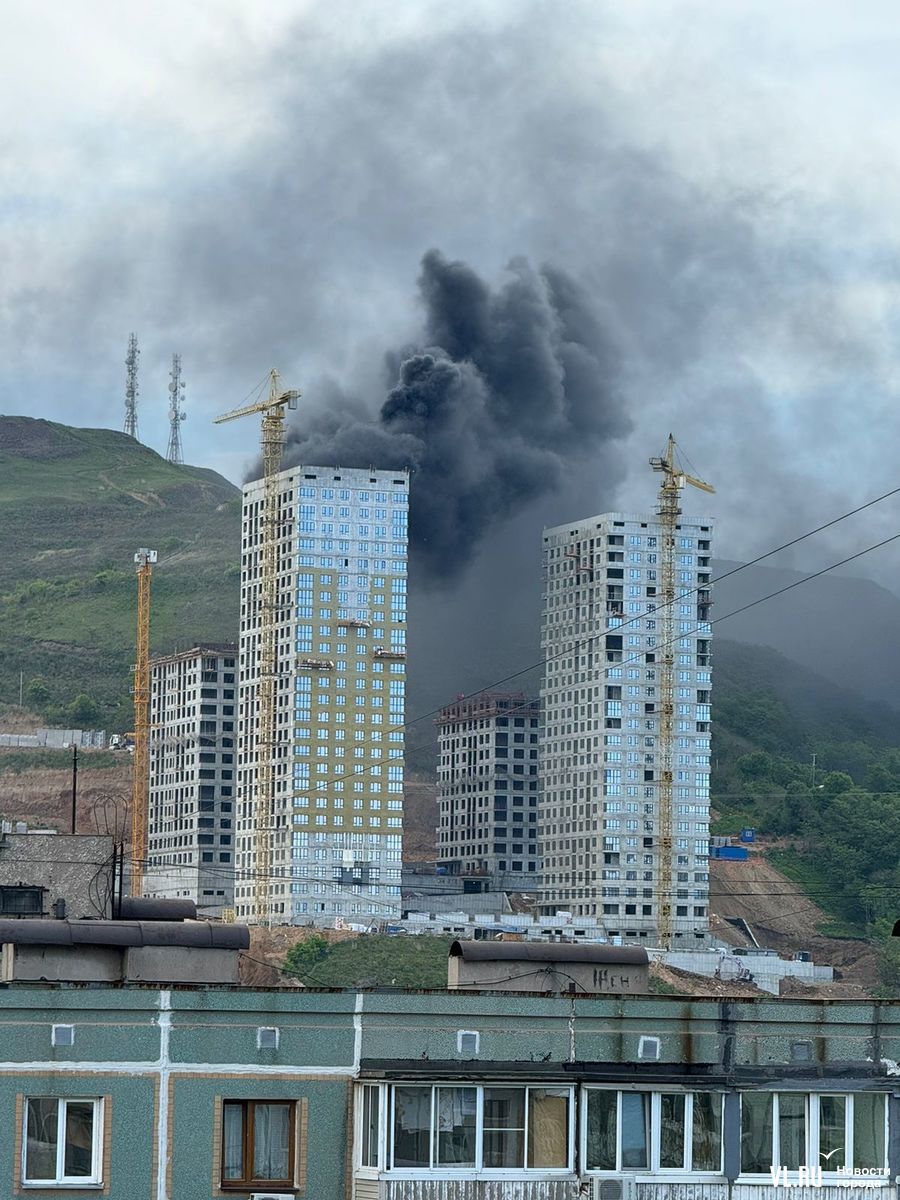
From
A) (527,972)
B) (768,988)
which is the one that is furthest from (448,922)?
(527,972)

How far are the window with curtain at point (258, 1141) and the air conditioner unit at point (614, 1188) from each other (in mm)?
3488

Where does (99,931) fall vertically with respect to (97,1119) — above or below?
above

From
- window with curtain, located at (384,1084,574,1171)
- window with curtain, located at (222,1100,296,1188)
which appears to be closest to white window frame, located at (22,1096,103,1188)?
window with curtain, located at (222,1100,296,1188)

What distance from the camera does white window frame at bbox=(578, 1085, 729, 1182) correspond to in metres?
27.6

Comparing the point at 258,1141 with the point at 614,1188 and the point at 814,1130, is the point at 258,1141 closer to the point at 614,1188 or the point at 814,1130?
the point at 614,1188

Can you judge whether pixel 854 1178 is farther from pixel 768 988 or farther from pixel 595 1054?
pixel 768 988

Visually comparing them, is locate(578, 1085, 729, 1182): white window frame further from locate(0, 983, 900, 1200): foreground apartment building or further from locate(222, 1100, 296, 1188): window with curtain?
locate(222, 1100, 296, 1188): window with curtain

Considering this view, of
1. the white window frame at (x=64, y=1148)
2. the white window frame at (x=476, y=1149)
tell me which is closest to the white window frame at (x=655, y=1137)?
the white window frame at (x=476, y=1149)

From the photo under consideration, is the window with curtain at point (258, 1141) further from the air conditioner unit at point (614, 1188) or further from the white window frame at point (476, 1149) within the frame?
the air conditioner unit at point (614, 1188)

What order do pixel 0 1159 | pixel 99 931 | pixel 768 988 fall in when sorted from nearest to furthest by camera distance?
pixel 0 1159 → pixel 99 931 → pixel 768 988

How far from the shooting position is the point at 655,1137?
27.9 m

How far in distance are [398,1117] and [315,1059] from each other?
1365 mm

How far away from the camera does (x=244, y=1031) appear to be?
27859 mm

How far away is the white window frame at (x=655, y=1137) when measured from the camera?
27.6 meters
